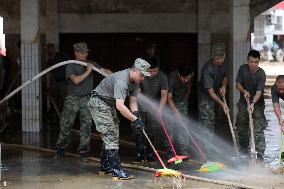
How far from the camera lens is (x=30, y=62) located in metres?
13.9

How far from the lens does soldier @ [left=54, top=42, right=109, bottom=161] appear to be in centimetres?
1073

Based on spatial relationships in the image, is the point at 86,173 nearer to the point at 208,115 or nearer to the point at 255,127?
the point at 208,115

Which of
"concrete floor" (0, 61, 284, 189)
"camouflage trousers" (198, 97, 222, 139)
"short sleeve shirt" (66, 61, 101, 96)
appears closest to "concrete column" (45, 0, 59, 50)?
"concrete floor" (0, 61, 284, 189)

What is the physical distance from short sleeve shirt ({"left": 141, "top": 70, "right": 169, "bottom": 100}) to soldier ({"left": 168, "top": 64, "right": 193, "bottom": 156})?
0.77 ft

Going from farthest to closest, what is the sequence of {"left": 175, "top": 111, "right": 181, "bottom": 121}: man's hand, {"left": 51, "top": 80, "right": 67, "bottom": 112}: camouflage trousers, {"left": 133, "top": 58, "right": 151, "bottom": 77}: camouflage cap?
{"left": 51, "top": 80, "right": 67, "bottom": 112}: camouflage trousers, {"left": 175, "top": 111, "right": 181, "bottom": 121}: man's hand, {"left": 133, "top": 58, "right": 151, "bottom": 77}: camouflage cap

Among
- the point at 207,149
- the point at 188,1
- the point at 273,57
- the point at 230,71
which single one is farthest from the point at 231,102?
the point at 273,57

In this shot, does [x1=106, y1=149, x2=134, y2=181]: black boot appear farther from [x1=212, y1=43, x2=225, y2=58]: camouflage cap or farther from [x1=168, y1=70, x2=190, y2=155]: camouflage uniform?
[x1=212, y1=43, x2=225, y2=58]: camouflage cap

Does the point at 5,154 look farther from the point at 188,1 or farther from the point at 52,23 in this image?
the point at 188,1

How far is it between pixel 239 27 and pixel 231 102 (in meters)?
1.59

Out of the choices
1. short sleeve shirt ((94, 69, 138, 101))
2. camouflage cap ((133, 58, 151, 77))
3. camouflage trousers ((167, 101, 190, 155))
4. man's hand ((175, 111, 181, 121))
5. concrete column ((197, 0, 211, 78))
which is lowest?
camouflage trousers ((167, 101, 190, 155))

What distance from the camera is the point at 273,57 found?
4709cm

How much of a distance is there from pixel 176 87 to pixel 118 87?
2.18 m

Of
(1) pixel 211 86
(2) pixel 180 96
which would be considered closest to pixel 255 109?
(1) pixel 211 86

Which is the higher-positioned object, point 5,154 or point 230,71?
point 230,71
